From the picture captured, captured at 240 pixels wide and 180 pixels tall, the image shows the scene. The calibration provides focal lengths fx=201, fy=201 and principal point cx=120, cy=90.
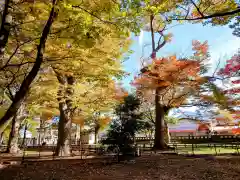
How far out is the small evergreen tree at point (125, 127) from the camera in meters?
9.71

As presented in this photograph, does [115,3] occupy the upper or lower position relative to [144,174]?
upper

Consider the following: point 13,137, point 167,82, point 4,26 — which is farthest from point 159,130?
point 4,26

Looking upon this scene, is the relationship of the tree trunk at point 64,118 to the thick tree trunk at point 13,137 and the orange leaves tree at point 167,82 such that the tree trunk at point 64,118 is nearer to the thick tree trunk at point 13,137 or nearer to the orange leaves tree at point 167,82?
the thick tree trunk at point 13,137

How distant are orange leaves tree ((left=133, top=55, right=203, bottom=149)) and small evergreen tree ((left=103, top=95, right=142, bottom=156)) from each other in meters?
3.86

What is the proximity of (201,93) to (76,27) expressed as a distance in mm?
13298

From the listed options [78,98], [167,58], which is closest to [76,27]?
[78,98]

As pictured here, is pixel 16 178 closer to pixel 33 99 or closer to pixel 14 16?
pixel 14 16

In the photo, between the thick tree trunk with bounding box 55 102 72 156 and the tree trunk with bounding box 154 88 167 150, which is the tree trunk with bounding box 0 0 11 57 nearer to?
the thick tree trunk with bounding box 55 102 72 156

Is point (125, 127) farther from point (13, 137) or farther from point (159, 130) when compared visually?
point (13, 137)

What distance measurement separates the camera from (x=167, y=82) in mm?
13820

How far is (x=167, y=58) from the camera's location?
14.4 meters

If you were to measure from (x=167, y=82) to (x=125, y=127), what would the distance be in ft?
17.5

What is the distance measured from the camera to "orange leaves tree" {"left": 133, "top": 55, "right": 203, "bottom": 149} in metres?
13.3

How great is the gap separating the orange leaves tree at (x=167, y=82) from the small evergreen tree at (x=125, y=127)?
386 centimetres
